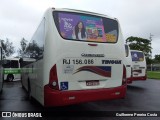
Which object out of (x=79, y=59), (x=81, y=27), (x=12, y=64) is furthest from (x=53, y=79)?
(x=12, y=64)

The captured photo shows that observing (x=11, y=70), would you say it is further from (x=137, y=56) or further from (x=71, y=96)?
(x=71, y=96)

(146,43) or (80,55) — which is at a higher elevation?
(146,43)

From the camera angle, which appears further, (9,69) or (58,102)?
(9,69)

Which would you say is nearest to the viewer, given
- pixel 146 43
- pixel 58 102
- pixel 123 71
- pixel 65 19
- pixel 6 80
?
pixel 58 102

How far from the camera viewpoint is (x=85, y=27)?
307 inches

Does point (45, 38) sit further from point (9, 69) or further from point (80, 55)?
point (9, 69)

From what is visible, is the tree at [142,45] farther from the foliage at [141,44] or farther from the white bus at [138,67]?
the white bus at [138,67]

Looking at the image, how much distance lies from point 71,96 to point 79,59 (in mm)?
1029

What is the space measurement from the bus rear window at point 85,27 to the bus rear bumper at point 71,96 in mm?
1439

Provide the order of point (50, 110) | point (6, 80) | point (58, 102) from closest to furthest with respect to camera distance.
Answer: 1. point (58, 102)
2. point (50, 110)
3. point (6, 80)

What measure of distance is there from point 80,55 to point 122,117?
2.03 m

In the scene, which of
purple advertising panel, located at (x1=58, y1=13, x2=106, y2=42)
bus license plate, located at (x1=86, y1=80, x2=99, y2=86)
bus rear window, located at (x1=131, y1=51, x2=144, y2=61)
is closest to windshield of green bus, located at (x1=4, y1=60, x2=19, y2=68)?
bus rear window, located at (x1=131, y1=51, x2=144, y2=61)

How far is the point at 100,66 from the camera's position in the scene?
7855 mm

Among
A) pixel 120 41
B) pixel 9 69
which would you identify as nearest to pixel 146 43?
pixel 9 69
